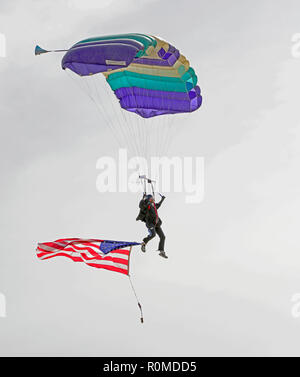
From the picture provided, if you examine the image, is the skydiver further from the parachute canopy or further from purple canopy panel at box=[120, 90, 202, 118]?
the parachute canopy

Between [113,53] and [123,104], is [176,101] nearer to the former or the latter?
[123,104]

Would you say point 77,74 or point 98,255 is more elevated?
point 77,74

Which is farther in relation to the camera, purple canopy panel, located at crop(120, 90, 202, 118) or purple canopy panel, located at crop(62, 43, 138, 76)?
purple canopy panel, located at crop(120, 90, 202, 118)

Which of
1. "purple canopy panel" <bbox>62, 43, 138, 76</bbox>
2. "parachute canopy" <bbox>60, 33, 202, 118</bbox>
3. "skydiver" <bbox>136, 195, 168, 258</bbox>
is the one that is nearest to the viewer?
"purple canopy panel" <bbox>62, 43, 138, 76</bbox>

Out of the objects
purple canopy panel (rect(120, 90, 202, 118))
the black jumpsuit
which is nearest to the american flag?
the black jumpsuit

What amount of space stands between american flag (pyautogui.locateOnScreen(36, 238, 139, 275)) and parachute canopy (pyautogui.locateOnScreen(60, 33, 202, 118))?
593cm

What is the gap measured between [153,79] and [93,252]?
743 centimetres

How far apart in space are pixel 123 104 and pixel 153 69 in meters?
1.99

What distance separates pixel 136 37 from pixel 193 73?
11.6ft

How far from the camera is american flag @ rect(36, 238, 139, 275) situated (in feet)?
99.0

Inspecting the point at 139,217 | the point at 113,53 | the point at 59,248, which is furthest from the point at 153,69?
the point at 59,248

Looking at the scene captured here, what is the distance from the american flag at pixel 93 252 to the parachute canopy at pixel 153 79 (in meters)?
5.93

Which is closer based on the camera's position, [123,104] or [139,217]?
[139,217]

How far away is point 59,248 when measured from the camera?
31.2m
